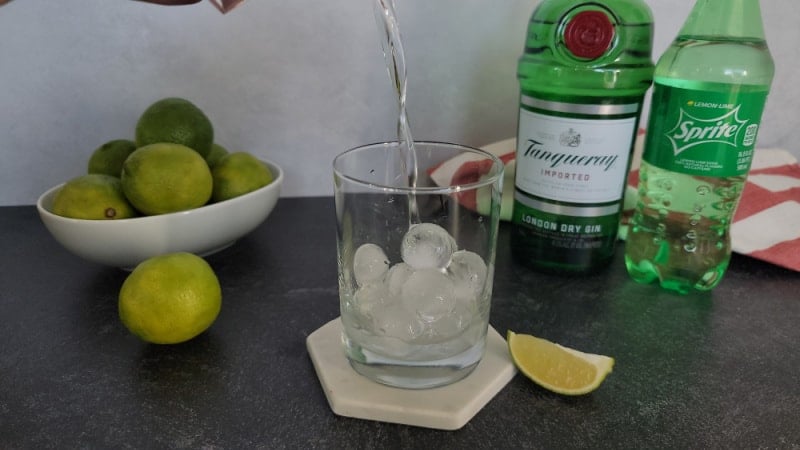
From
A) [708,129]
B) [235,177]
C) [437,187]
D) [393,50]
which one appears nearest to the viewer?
[437,187]

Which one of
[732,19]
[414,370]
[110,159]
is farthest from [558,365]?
[110,159]

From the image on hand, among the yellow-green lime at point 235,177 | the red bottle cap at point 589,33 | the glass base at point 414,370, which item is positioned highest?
the red bottle cap at point 589,33

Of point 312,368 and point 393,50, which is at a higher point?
point 393,50

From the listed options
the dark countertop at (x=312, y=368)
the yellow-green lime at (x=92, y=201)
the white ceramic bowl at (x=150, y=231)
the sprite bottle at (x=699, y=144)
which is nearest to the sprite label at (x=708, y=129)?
the sprite bottle at (x=699, y=144)

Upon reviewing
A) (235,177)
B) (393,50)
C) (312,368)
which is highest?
(393,50)

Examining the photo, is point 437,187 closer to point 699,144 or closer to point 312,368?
point 312,368

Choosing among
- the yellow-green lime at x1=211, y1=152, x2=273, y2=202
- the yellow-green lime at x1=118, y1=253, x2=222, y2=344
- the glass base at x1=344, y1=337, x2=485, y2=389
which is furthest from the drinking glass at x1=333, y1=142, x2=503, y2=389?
the yellow-green lime at x1=211, y1=152, x2=273, y2=202

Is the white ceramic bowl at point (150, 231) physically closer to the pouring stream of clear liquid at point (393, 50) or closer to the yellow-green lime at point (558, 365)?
the pouring stream of clear liquid at point (393, 50)

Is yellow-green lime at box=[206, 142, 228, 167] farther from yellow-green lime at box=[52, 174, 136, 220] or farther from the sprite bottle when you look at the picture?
the sprite bottle
